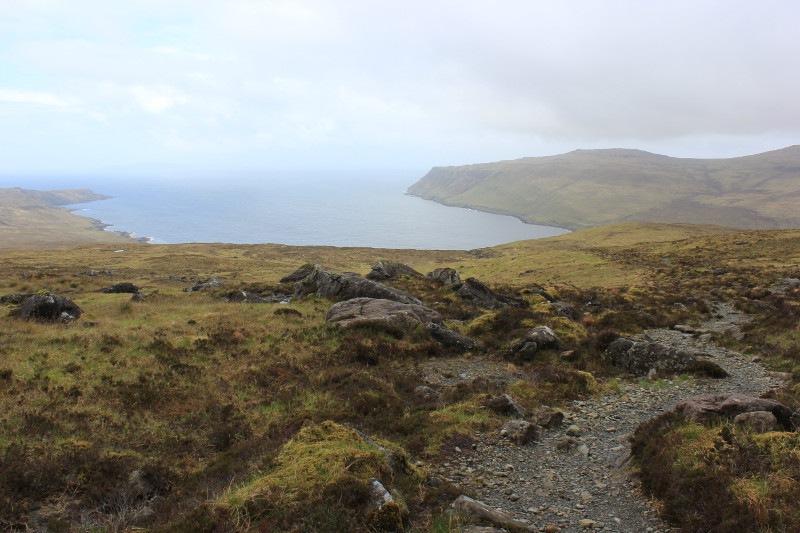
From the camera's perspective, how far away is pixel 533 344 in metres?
20.7

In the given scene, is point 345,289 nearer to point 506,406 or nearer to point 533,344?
point 533,344

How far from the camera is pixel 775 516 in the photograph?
6.68 m

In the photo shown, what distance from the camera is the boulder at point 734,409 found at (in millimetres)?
10146

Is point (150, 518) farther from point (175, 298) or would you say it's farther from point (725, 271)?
point (725, 271)

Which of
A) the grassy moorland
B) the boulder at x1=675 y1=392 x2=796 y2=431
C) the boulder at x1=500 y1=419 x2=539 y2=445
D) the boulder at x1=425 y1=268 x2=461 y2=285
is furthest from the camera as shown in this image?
the boulder at x1=425 y1=268 x2=461 y2=285

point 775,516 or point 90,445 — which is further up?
point 775,516

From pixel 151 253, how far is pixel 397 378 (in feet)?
293

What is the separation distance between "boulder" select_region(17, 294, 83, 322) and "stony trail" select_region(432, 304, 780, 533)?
81.5 ft

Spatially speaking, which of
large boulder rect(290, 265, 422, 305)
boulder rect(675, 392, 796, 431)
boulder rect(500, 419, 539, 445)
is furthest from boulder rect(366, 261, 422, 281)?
boulder rect(675, 392, 796, 431)

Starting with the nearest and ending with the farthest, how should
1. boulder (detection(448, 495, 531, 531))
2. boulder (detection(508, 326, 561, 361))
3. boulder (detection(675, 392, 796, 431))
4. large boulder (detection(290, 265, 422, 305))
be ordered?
1. boulder (detection(448, 495, 531, 531))
2. boulder (detection(675, 392, 796, 431))
3. boulder (detection(508, 326, 561, 361))
4. large boulder (detection(290, 265, 422, 305))

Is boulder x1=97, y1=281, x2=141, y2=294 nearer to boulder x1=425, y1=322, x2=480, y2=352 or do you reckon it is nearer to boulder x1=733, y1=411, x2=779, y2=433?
boulder x1=425, y1=322, x2=480, y2=352

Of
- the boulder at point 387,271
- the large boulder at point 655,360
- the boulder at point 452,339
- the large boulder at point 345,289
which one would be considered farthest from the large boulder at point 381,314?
the boulder at point 387,271

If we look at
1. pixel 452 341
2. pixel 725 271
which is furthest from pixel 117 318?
pixel 725 271

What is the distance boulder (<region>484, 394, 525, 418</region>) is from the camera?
13.9 meters
